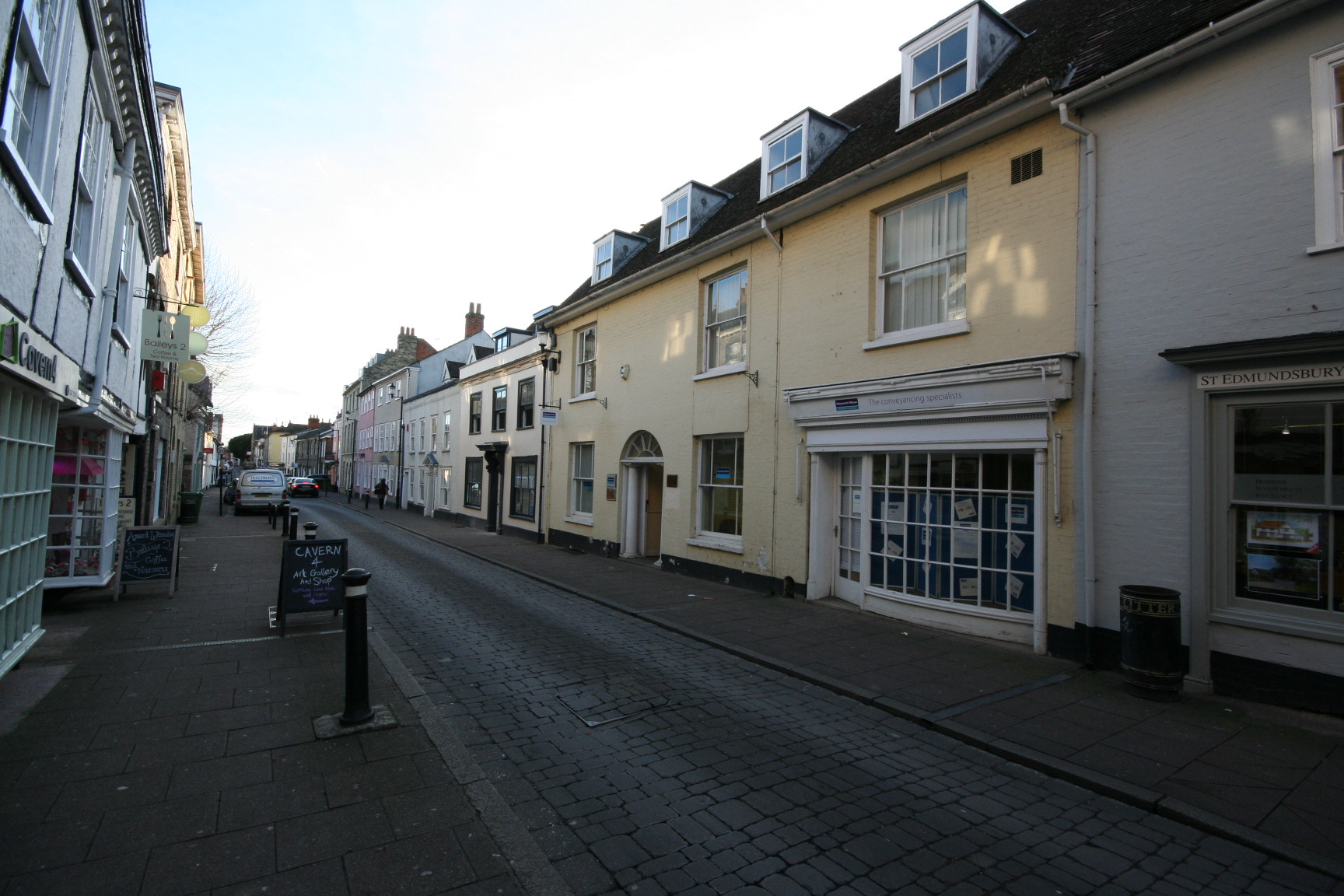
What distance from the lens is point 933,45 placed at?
9.66m

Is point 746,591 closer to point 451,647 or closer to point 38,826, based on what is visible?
point 451,647

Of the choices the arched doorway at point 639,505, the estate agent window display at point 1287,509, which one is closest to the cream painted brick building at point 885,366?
the arched doorway at point 639,505

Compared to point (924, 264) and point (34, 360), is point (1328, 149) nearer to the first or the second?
point (924, 264)

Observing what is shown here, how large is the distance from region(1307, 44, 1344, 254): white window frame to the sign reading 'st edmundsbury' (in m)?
1.00

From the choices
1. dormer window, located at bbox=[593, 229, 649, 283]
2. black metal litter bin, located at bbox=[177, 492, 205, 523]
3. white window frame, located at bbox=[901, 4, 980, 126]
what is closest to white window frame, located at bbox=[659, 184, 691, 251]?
dormer window, located at bbox=[593, 229, 649, 283]

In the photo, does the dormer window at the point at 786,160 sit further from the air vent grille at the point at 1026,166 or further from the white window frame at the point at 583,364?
the white window frame at the point at 583,364

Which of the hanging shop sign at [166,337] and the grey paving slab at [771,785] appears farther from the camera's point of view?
the hanging shop sign at [166,337]

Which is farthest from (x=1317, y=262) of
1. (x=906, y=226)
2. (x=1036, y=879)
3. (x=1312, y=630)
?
(x=1036, y=879)

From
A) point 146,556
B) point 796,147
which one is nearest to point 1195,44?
point 796,147

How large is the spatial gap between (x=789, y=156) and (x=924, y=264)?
14.8 ft

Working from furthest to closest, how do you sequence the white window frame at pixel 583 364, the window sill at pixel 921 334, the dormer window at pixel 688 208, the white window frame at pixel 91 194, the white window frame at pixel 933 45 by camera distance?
the white window frame at pixel 583 364 < the dormer window at pixel 688 208 < the white window frame at pixel 933 45 < the window sill at pixel 921 334 < the white window frame at pixel 91 194

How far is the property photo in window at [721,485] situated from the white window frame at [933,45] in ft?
19.6

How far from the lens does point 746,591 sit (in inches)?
448

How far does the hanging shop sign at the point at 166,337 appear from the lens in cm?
1075
